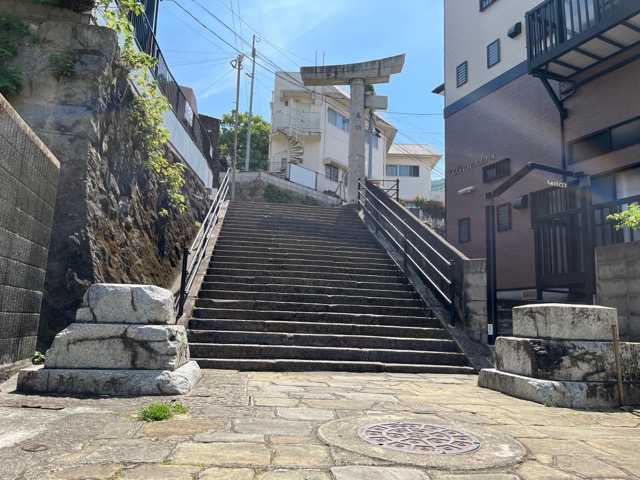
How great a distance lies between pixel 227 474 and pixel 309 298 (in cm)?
612

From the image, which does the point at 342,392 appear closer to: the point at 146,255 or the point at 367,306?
the point at 367,306

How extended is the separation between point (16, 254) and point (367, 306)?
5.37 meters

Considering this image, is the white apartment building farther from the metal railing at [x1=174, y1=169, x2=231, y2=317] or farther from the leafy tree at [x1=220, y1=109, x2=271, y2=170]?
the metal railing at [x1=174, y1=169, x2=231, y2=317]

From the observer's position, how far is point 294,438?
302 cm

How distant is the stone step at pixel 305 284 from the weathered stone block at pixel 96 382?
13.9 ft

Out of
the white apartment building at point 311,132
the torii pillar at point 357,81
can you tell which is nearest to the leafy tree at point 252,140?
the white apartment building at point 311,132

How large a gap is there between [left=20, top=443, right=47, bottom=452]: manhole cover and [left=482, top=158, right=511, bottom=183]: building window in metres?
13.1

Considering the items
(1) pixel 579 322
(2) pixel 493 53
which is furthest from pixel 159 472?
(2) pixel 493 53

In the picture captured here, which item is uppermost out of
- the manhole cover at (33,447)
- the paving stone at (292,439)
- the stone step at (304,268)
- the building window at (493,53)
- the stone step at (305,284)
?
the building window at (493,53)

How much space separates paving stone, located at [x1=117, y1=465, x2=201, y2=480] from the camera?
226 cm

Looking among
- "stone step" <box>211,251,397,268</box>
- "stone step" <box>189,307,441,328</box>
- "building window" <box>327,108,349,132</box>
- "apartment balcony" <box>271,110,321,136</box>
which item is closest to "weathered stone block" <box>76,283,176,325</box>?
"stone step" <box>189,307,441,328</box>

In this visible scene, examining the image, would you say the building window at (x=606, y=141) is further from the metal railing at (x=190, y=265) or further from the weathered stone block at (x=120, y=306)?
the weathered stone block at (x=120, y=306)

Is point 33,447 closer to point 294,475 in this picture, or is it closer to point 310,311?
point 294,475

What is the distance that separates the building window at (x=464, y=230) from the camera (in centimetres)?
1495
